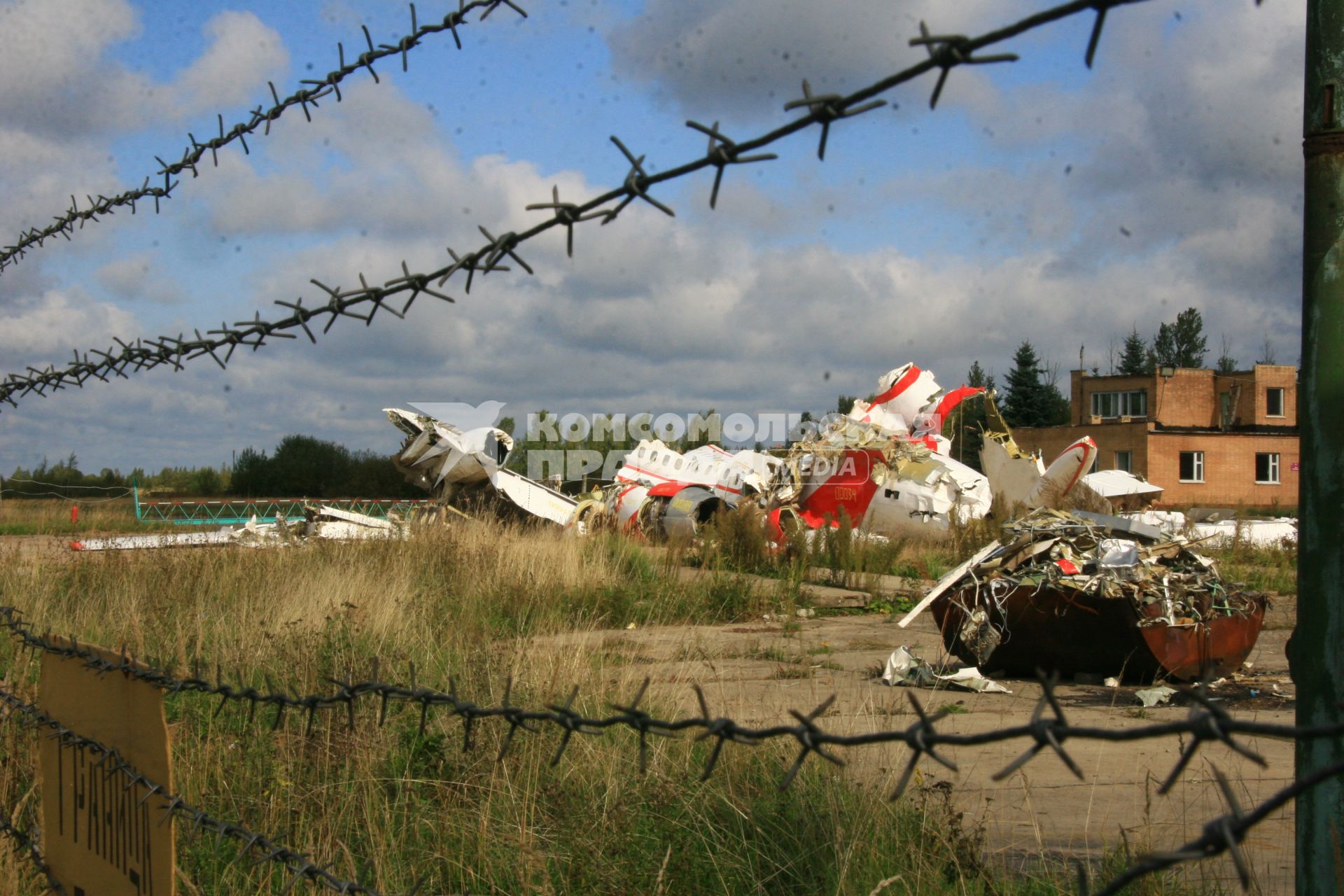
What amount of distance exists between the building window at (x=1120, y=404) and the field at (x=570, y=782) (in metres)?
50.6

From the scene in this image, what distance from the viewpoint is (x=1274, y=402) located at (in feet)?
175

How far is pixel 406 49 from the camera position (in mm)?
3184

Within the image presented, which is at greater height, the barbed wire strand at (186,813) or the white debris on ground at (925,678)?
the barbed wire strand at (186,813)

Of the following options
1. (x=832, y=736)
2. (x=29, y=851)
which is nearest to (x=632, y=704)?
(x=832, y=736)

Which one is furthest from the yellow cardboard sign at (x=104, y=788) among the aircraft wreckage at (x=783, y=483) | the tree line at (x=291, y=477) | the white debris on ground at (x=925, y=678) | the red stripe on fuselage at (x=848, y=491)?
the tree line at (x=291, y=477)

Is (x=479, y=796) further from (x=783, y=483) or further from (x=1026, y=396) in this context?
(x=1026, y=396)

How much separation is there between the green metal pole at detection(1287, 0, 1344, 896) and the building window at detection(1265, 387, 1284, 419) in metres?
57.2

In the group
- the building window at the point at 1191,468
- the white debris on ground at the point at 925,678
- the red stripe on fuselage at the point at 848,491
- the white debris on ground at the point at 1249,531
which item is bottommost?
the white debris on ground at the point at 925,678

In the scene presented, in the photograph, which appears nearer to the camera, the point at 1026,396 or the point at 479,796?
the point at 479,796

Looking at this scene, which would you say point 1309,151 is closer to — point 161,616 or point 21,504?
point 161,616

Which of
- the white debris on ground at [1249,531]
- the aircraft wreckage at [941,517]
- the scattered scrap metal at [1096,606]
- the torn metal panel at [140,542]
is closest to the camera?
the scattered scrap metal at [1096,606]

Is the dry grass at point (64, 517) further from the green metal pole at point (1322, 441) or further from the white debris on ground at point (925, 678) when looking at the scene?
Result: the green metal pole at point (1322, 441)

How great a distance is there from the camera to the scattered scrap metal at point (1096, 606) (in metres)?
7.00

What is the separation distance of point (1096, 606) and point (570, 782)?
433 centimetres
